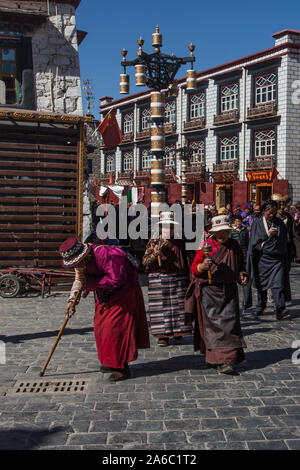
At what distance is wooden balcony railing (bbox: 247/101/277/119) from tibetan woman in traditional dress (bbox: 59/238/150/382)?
87.9 ft

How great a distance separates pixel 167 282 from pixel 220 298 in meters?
1.37

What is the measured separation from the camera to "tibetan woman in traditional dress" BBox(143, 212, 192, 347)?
7.14m

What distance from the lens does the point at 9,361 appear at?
6.38 meters

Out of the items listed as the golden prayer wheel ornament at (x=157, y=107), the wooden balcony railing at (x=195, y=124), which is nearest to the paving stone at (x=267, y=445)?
the golden prayer wheel ornament at (x=157, y=107)

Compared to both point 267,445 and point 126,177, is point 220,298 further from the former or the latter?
point 126,177

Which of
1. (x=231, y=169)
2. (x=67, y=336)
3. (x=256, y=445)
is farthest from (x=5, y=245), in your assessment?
(x=231, y=169)

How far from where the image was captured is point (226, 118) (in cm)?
3397

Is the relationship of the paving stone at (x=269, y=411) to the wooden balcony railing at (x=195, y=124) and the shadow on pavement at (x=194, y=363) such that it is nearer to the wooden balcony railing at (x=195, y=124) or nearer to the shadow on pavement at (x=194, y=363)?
the shadow on pavement at (x=194, y=363)

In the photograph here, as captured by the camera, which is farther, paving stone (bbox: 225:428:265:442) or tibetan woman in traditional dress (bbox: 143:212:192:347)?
tibetan woman in traditional dress (bbox: 143:212:192:347)

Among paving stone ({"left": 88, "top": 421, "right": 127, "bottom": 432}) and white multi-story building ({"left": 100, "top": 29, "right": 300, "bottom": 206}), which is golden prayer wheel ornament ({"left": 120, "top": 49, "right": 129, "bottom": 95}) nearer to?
white multi-story building ({"left": 100, "top": 29, "right": 300, "bottom": 206})

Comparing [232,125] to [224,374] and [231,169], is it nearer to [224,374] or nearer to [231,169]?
[231,169]

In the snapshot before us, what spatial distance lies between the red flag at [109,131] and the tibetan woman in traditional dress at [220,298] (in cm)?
919

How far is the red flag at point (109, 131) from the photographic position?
1474 cm

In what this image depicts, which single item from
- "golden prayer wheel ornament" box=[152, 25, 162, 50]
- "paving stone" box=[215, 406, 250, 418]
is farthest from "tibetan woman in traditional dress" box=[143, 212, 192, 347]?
"golden prayer wheel ornament" box=[152, 25, 162, 50]
